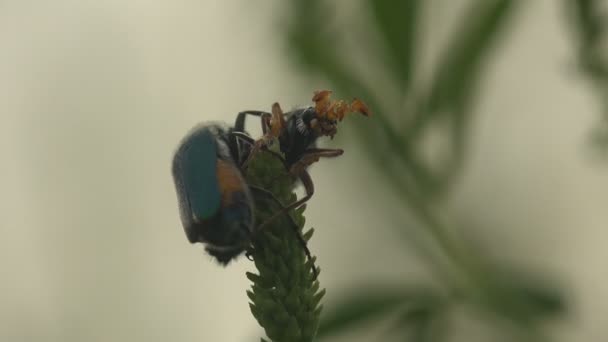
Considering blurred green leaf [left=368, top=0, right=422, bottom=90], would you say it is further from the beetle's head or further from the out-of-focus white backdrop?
the out-of-focus white backdrop

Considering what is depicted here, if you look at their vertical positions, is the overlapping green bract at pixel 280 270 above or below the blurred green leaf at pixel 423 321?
below

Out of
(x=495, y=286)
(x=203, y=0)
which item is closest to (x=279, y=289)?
(x=495, y=286)

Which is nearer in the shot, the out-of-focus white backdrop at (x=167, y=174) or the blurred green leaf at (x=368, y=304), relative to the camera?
the blurred green leaf at (x=368, y=304)

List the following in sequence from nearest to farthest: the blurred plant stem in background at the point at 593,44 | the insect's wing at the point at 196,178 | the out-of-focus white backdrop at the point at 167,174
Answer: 1. the insect's wing at the point at 196,178
2. the blurred plant stem in background at the point at 593,44
3. the out-of-focus white backdrop at the point at 167,174

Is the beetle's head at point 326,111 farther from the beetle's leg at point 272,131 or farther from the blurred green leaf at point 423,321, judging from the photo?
the blurred green leaf at point 423,321

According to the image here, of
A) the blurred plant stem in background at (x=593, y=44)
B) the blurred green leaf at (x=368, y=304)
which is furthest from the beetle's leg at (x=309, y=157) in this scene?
the blurred green leaf at (x=368, y=304)

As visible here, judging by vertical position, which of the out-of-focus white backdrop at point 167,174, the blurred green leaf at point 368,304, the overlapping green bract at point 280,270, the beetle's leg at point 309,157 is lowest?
the overlapping green bract at point 280,270

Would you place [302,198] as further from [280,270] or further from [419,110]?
[419,110]

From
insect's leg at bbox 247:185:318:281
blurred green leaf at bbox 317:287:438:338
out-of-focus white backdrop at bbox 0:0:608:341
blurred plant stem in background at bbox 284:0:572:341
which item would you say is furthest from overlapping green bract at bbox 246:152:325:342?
out-of-focus white backdrop at bbox 0:0:608:341
